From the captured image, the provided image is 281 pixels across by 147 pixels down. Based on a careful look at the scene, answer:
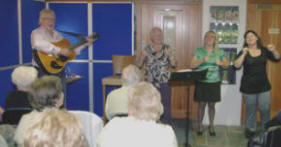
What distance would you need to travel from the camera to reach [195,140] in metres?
4.36

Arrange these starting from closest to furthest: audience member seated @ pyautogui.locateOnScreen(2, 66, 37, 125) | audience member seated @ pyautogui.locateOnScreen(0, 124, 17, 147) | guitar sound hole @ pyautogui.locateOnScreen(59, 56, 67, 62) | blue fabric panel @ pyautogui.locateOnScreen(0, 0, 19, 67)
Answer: audience member seated @ pyautogui.locateOnScreen(0, 124, 17, 147)
audience member seated @ pyautogui.locateOnScreen(2, 66, 37, 125)
blue fabric panel @ pyautogui.locateOnScreen(0, 0, 19, 67)
guitar sound hole @ pyautogui.locateOnScreen(59, 56, 67, 62)

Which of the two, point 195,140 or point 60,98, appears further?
point 195,140

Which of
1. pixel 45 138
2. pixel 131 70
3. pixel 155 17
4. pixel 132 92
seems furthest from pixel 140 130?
pixel 155 17

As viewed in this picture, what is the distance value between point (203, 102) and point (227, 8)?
1.47 meters

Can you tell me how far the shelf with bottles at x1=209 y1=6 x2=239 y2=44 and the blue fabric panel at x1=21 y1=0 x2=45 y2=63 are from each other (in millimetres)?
2622

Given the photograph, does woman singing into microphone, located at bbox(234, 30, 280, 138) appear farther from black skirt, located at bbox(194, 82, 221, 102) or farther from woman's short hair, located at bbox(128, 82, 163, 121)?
woman's short hair, located at bbox(128, 82, 163, 121)

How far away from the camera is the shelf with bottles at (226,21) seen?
491cm

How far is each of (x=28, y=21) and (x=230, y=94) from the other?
3154 millimetres

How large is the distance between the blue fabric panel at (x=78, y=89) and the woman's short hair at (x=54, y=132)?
13.7ft

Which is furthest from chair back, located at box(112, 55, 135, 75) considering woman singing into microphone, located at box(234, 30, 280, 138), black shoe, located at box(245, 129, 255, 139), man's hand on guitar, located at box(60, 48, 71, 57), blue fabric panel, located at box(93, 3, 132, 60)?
black shoe, located at box(245, 129, 255, 139)

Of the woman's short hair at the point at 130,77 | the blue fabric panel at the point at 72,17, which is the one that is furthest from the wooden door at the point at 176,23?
the woman's short hair at the point at 130,77

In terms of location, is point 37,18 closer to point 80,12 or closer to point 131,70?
point 80,12

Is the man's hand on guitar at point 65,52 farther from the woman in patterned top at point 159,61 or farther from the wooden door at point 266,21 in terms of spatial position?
the wooden door at point 266,21

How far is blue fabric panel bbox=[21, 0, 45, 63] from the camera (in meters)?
4.57
